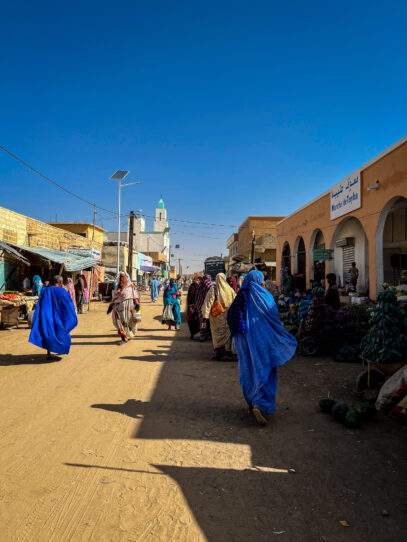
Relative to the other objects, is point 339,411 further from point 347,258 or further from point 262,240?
point 262,240

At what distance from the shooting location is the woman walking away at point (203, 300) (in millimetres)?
8578

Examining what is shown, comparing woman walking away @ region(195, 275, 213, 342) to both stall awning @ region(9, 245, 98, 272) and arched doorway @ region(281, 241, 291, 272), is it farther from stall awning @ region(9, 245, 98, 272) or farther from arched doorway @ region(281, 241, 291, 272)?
arched doorway @ region(281, 241, 291, 272)

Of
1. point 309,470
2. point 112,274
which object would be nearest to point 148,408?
point 309,470

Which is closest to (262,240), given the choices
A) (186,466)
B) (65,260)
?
(65,260)

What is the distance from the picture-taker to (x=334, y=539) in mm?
2217

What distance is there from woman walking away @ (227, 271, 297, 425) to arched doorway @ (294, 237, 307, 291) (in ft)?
50.2

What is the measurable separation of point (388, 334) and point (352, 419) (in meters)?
1.45

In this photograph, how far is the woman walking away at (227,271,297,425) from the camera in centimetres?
400

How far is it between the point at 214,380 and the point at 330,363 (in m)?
2.59

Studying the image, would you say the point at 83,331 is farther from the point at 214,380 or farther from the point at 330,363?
the point at 330,363

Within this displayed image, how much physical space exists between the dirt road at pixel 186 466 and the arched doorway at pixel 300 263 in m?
14.7

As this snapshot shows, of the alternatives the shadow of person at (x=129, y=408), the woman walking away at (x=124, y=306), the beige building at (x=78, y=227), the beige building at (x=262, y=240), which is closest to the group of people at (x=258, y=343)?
A: the shadow of person at (x=129, y=408)

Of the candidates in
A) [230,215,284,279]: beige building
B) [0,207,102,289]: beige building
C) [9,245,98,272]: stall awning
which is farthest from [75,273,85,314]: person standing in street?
[230,215,284,279]: beige building

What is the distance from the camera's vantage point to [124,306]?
8734mm
